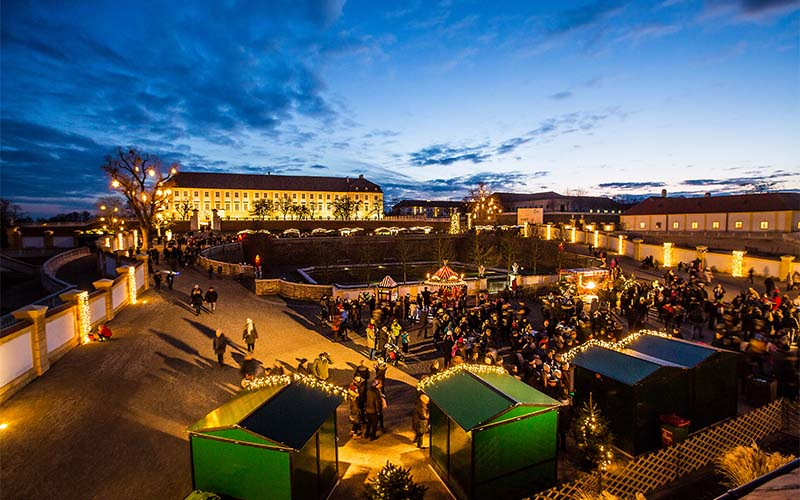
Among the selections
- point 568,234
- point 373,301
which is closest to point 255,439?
point 373,301

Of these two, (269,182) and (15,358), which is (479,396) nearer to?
(15,358)

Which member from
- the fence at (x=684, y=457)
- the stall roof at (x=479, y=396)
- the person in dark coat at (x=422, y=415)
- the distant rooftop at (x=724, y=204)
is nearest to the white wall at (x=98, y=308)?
the person in dark coat at (x=422, y=415)

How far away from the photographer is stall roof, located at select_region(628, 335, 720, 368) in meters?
7.62

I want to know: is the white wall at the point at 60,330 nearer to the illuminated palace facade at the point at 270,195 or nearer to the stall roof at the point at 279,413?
the stall roof at the point at 279,413

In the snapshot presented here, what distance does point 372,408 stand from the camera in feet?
25.4

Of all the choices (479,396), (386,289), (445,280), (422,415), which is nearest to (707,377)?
(479,396)

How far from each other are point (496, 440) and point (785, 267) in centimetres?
2489

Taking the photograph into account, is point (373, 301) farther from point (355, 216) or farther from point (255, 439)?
point (355, 216)

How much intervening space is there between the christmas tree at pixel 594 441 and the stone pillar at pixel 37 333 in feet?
40.1

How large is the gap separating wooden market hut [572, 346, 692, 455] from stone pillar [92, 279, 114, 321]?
1537cm

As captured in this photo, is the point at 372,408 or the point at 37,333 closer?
the point at 372,408

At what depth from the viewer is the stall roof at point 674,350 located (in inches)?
300

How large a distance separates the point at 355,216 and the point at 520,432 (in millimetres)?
88942

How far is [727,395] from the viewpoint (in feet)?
26.0
